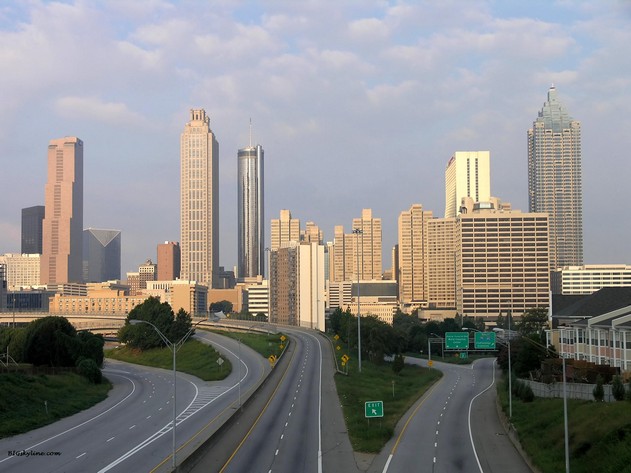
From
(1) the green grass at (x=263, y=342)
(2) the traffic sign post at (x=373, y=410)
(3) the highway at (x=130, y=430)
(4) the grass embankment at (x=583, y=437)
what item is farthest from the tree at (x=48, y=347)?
(4) the grass embankment at (x=583, y=437)

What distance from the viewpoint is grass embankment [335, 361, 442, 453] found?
55906mm

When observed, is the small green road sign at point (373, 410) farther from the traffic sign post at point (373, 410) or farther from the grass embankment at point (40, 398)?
the grass embankment at point (40, 398)

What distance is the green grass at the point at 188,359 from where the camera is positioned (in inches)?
4348

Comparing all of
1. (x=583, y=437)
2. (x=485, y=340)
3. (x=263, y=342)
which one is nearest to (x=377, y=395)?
(x=485, y=340)

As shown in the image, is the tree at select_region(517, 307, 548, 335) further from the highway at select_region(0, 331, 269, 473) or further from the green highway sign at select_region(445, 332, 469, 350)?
the highway at select_region(0, 331, 269, 473)

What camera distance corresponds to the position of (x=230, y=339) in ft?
522

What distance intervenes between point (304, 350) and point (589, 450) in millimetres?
90420

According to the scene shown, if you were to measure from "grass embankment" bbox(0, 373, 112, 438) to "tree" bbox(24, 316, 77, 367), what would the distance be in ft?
28.6

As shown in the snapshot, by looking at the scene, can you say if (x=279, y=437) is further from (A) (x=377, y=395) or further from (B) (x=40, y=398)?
(B) (x=40, y=398)

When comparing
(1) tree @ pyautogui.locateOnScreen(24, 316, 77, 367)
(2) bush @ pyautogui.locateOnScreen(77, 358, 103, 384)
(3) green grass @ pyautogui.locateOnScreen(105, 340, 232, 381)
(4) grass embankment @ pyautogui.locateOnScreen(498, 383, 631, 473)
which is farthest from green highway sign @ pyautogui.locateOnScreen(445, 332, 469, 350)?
(4) grass embankment @ pyautogui.locateOnScreen(498, 383, 631, 473)

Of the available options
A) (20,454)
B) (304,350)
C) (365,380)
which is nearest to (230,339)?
(304,350)

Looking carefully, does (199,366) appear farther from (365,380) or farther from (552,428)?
(552,428)

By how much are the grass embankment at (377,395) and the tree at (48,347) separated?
34.6 meters

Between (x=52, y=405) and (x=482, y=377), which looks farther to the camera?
(x=482, y=377)
